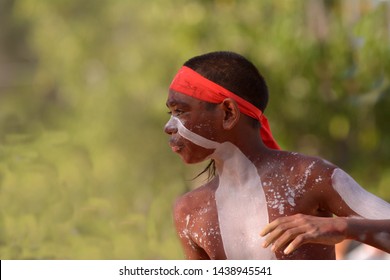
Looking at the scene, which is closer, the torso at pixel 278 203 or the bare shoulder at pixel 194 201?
the torso at pixel 278 203

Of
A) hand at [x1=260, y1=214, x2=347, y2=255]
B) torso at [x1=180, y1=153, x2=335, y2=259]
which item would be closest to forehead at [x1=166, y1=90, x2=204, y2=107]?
torso at [x1=180, y1=153, x2=335, y2=259]

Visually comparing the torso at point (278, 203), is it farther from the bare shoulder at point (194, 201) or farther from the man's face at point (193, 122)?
the man's face at point (193, 122)

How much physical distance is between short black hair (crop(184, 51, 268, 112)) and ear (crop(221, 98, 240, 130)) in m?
0.04

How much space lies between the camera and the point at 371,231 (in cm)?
240

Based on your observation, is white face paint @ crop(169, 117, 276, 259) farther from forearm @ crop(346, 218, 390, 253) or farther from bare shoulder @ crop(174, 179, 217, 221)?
forearm @ crop(346, 218, 390, 253)

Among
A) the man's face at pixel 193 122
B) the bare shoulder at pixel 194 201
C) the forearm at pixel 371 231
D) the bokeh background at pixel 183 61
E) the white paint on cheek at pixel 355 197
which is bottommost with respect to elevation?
the forearm at pixel 371 231

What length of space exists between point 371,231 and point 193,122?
2.02ft

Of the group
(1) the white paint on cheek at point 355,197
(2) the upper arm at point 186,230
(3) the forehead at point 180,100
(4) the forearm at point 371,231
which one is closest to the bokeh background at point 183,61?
(2) the upper arm at point 186,230

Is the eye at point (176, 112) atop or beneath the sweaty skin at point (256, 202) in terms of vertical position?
atop

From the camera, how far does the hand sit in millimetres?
2344

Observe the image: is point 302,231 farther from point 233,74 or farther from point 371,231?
point 233,74

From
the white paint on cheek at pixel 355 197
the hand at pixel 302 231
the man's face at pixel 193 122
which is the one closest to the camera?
the hand at pixel 302 231

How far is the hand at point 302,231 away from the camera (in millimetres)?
2344

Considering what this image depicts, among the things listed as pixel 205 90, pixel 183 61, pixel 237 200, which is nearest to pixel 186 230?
pixel 237 200
